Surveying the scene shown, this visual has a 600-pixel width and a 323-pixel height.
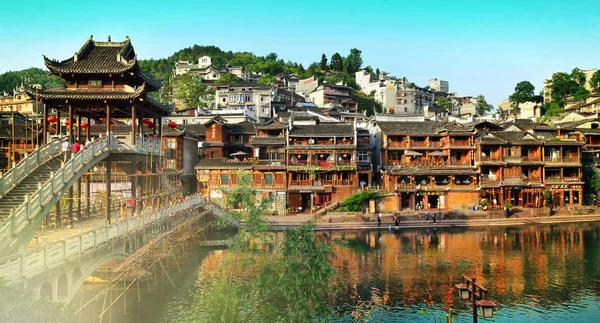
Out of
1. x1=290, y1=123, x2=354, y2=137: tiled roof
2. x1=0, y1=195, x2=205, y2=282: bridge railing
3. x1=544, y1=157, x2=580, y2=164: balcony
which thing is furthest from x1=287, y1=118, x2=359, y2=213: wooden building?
Answer: x1=0, y1=195, x2=205, y2=282: bridge railing

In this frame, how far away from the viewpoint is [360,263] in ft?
120

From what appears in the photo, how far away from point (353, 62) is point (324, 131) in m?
112

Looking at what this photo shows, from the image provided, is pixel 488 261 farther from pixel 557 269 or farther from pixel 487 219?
pixel 487 219

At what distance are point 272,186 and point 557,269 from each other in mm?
35188

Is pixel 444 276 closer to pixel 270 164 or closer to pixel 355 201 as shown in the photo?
pixel 355 201

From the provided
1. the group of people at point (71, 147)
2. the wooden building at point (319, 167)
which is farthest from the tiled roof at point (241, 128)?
the group of people at point (71, 147)

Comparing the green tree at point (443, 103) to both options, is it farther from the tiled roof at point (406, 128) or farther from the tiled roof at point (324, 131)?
the tiled roof at point (324, 131)

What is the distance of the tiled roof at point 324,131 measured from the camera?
61531 millimetres

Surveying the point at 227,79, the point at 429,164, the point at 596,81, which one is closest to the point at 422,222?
the point at 429,164

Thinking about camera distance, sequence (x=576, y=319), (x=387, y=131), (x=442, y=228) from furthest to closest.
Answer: (x=387, y=131)
(x=442, y=228)
(x=576, y=319)

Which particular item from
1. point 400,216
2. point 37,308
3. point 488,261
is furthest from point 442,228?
point 37,308

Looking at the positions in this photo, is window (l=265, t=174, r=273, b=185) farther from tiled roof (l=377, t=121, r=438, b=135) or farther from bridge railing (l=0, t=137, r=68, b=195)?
bridge railing (l=0, t=137, r=68, b=195)

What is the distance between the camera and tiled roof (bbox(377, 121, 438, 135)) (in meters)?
64.7

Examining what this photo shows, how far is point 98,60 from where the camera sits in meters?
30.4
